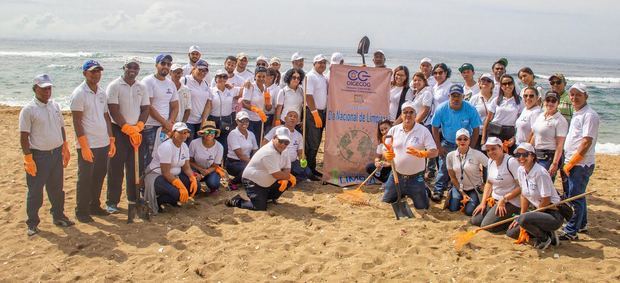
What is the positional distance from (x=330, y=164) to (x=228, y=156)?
161 cm

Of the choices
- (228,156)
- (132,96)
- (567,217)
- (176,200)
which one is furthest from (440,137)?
(132,96)

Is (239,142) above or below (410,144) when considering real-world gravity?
below

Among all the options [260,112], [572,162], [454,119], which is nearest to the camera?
[572,162]

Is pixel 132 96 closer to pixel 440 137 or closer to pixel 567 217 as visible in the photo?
pixel 440 137

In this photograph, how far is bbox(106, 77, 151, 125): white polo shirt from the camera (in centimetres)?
586

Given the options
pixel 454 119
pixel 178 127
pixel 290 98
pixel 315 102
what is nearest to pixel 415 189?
pixel 454 119

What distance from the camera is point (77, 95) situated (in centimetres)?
546

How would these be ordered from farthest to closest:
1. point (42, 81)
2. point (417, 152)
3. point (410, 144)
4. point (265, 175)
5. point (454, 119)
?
point (454, 119), point (265, 175), point (410, 144), point (417, 152), point (42, 81)

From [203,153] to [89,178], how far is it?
1.60 meters

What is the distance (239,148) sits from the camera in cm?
729

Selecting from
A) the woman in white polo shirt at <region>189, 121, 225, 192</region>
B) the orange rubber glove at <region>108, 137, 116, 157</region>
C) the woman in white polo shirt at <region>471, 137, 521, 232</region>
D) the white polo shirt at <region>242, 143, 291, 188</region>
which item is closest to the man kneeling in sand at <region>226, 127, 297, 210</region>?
the white polo shirt at <region>242, 143, 291, 188</region>

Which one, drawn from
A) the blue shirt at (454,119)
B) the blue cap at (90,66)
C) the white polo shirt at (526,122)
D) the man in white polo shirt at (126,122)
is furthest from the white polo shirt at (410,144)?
the blue cap at (90,66)

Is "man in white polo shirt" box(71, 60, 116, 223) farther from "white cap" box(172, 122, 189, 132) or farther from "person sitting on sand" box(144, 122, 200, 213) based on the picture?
"white cap" box(172, 122, 189, 132)

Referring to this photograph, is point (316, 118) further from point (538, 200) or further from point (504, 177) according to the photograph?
point (538, 200)
